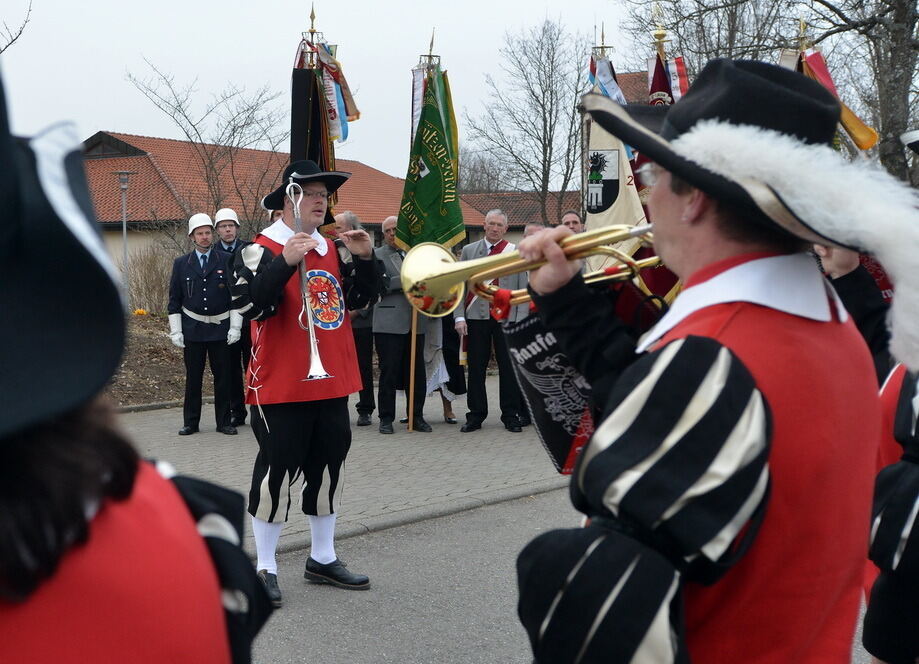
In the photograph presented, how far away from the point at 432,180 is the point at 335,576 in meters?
5.15

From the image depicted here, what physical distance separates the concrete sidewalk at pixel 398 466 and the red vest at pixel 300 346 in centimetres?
141

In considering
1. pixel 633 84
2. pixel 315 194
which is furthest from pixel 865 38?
pixel 315 194

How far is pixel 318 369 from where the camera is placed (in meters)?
4.73

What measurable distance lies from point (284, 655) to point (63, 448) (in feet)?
11.5

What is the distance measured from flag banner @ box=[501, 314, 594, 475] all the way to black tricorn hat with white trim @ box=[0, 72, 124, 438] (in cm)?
134

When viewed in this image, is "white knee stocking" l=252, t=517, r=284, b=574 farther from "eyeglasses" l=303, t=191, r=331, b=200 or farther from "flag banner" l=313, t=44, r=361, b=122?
"flag banner" l=313, t=44, r=361, b=122

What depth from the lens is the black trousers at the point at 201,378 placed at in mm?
9758

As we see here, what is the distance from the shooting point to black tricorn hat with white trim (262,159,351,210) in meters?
4.93

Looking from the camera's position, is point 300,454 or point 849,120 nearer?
point 300,454

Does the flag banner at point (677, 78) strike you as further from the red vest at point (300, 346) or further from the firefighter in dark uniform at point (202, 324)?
the firefighter in dark uniform at point (202, 324)

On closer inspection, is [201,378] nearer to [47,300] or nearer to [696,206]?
[696,206]

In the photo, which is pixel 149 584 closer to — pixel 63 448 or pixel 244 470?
pixel 63 448

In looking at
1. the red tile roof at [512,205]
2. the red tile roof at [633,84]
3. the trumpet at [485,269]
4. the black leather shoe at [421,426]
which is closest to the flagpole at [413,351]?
the black leather shoe at [421,426]

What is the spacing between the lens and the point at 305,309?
4.82 m
